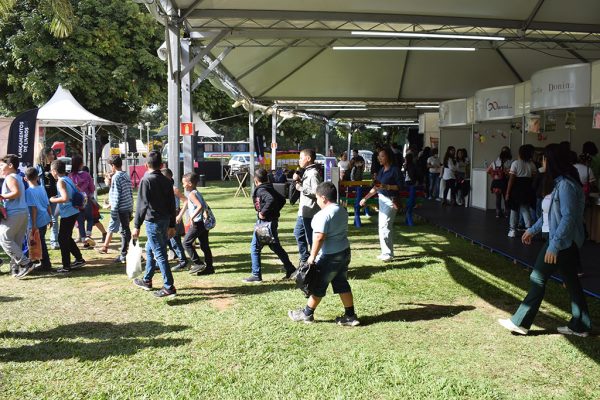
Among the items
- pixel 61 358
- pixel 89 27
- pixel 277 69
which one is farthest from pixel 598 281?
pixel 89 27

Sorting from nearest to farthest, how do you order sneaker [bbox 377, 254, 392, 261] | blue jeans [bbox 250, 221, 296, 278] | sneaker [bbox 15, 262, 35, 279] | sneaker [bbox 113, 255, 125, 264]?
1. blue jeans [bbox 250, 221, 296, 278]
2. sneaker [bbox 15, 262, 35, 279]
3. sneaker [bbox 377, 254, 392, 261]
4. sneaker [bbox 113, 255, 125, 264]

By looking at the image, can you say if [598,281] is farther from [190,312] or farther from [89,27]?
[89,27]

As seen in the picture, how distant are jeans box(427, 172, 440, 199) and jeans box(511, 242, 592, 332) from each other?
13.0 m

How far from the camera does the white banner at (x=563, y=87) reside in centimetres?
966

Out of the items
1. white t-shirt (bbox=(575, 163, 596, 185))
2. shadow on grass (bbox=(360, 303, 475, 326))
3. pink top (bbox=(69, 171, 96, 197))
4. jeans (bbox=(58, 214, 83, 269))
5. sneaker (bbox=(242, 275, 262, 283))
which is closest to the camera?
shadow on grass (bbox=(360, 303, 475, 326))

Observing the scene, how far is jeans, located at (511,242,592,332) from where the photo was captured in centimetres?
Result: 483

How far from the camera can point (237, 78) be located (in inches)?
591

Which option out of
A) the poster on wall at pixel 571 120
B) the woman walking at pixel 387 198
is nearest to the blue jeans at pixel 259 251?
the woman walking at pixel 387 198

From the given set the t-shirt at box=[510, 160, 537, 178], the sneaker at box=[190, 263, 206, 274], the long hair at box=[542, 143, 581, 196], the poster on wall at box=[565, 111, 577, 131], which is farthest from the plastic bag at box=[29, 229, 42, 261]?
the poster on wall at box=[565, 111, 577, 131]

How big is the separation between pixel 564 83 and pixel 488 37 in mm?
1538

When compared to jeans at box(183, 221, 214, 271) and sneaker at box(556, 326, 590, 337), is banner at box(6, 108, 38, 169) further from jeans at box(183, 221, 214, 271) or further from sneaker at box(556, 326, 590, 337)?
sneaker at box(556, 326, 590, 337)

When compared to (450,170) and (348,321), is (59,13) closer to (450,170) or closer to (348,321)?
(348,321)

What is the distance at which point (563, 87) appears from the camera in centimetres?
995

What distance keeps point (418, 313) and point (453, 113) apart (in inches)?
450
